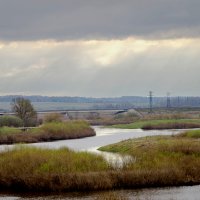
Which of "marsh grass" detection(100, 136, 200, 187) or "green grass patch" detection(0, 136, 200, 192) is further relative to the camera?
"marsh grass" detection(100, 136, 200, 187)

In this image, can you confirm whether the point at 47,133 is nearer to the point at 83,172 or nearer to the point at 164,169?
the point at 83,172

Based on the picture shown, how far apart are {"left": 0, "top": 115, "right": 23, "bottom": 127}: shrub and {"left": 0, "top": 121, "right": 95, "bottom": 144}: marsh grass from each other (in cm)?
1256

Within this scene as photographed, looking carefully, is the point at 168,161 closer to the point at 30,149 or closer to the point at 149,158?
the point at 149,158

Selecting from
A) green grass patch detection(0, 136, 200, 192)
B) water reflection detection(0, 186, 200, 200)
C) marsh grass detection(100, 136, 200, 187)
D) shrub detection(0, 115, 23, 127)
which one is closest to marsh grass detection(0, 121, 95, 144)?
shrub detection(0, 115, 23, 127)

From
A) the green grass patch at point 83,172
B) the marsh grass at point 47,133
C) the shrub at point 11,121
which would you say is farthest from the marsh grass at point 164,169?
the shrub at point 11,121

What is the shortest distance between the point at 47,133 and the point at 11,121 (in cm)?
1989

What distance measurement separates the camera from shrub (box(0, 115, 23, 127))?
101838 millimetres

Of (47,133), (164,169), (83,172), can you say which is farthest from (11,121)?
(164,169)

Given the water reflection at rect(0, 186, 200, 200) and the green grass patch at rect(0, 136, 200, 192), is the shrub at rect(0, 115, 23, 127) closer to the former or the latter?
the green grass patch at rect(0, 136, 200, 192)

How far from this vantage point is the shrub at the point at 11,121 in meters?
102

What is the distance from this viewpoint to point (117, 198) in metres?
25.1

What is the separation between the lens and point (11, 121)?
335 ft

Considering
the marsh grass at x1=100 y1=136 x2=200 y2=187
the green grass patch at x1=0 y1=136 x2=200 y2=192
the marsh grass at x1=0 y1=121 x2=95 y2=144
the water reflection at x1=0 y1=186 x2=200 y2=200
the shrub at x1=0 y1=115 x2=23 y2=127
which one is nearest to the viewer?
the water reflection at x1=0 y1=186 x2=200 y2=200

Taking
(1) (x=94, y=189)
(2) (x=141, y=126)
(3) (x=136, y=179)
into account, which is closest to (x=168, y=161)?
(3) (x=136, y=179)
